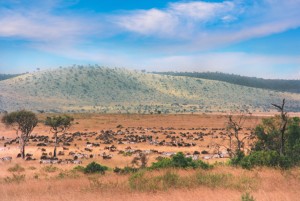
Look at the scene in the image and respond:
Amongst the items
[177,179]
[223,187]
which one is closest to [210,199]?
[223,187]

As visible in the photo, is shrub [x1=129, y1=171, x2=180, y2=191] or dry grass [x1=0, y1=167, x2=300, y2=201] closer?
dry grass [x1=0, y1=167, x2=300, y2=201]

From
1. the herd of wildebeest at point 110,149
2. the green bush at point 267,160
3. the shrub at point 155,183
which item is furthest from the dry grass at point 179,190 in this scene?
the herd of wildebeest at point 110,149

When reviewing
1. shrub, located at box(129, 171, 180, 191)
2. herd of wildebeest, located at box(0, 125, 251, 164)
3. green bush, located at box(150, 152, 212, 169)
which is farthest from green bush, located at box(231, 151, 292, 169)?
herd of wildebeest, located at box(0, 125, 251, 164)

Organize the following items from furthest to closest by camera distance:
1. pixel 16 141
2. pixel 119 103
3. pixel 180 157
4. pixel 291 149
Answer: pixel 119 103
pixel 16 141
pixel 291 149
pixel 180 157

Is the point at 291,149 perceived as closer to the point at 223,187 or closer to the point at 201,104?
the point at 223,187

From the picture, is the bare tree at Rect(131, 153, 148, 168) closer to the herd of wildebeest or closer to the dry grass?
the herd of wildebeest

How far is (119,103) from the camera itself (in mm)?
183500

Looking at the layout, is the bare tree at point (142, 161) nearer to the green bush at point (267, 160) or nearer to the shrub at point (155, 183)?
the green bush at point (267, 160)

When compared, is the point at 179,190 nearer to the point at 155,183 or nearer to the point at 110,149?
the point at 155,183

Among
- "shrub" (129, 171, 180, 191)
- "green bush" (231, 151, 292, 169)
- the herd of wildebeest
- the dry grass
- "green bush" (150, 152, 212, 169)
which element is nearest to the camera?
the dry grass

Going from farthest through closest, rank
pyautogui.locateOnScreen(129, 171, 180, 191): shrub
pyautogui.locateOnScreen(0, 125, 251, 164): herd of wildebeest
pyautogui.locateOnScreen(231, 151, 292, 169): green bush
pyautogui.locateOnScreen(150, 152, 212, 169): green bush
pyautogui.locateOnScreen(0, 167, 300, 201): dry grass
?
pyautogui.locateOnScreen(0, 125, 251, 164): herd of wildebeest → pyautogui.locateOnScreen(150, 152, 212, 169): green bush → pyautogui.locateOnScreen(231, 151, 292, 169): green bush → pyautogui.locateOnScreen(129, 171, 180, 191): shrub → pyautogui.locateOnScreen(0, 167, 300, 201): dry grass

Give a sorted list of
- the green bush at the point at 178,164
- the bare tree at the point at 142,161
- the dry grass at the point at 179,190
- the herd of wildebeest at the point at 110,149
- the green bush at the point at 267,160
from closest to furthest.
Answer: the dry grass at the point at 179,190 → the green bush at the point at 267,160 → the green bush at the point at 178,164 → the bare tree at the point at 142,161 → the herd of wildebeest at the point at 110,149

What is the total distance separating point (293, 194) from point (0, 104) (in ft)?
528

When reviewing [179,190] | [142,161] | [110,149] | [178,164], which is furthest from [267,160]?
[110,149]
